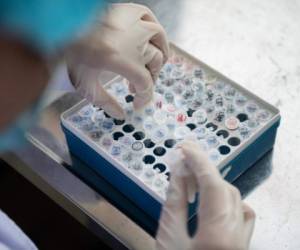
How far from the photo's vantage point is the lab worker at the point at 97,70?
41cm

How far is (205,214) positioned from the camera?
72 cm

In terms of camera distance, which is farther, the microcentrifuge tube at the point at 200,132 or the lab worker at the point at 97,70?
the microcentrifuge tube at the point at 200,132

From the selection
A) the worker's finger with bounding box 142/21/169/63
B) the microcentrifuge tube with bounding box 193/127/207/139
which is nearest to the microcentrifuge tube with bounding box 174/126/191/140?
the microcentrifuge tube with bounding box 193/127/207/139

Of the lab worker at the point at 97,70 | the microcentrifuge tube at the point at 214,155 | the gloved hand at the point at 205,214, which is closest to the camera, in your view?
the lab worker at the point at 97,70

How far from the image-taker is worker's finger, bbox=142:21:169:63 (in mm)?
852

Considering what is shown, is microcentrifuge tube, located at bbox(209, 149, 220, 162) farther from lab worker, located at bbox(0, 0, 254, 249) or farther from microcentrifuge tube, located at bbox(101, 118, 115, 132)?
microcentrifuge tube, located at bbox(101, 118, 115, 132)

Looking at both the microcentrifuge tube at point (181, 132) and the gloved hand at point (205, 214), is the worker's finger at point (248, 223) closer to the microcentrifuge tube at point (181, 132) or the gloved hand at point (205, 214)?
the gloved hand at point (205, 214)

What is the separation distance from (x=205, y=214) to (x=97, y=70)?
26 centimetres

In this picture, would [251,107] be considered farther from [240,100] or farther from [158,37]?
[158,37]

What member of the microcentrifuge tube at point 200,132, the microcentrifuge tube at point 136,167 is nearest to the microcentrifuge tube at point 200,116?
the microcentrifuge tube at point 200,132

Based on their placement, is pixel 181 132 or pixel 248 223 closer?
pixel 248 223

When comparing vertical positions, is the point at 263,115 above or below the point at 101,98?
above

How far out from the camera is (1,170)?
138 cm

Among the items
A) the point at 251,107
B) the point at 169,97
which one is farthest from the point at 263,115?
the point at 169,97
